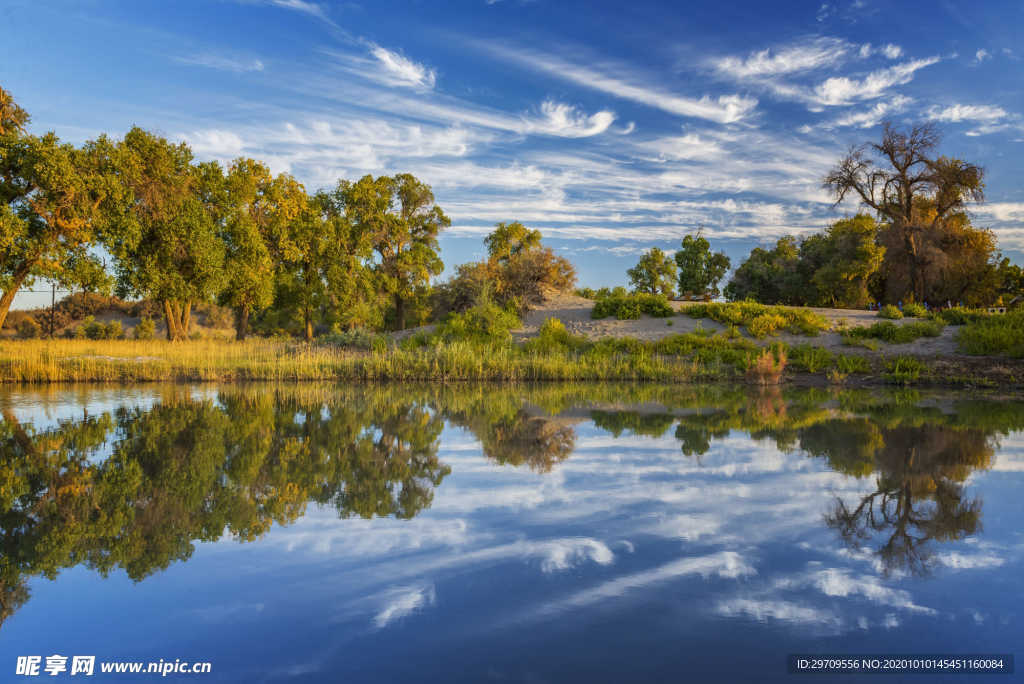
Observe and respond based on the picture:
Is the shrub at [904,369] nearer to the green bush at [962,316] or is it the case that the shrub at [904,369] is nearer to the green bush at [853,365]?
the green bush at [853,365]

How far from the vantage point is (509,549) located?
3902 mm

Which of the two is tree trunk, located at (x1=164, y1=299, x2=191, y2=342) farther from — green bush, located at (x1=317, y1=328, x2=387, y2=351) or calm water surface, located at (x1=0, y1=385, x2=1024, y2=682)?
calm water surface, located at (x1=0, y1=385, x2=1024, y2=682)

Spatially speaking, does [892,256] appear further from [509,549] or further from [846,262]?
[509,549]

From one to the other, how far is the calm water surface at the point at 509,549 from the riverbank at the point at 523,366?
9575 millimetres

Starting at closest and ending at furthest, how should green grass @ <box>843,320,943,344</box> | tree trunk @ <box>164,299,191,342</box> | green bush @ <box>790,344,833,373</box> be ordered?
green bush @ <box>790,344,833,373</box>, green grass @ <box>843,320,943,344</box>, tree trunk @ <box>164,299,191,342</box>

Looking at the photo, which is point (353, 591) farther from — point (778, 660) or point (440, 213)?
point (440, 213)

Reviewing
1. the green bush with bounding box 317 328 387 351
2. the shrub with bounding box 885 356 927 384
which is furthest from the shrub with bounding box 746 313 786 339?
the green bush with bounding box 317 328 387 351

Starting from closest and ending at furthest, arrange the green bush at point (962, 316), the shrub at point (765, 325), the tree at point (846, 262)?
1. the green bush at point (962, 316)
2. the shrub at point (765, 325)
3. the tree at point (846, 262)

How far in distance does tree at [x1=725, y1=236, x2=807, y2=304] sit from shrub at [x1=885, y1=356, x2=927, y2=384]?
1901 centimetres

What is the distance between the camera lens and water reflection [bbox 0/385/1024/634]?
4.13 m

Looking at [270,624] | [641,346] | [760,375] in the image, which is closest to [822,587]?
[270,624]

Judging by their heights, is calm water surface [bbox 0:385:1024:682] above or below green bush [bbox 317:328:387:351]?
below

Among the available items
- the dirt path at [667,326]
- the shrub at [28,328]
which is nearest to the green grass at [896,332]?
the dirt path at [667,326]

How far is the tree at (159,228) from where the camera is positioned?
24.5 m
